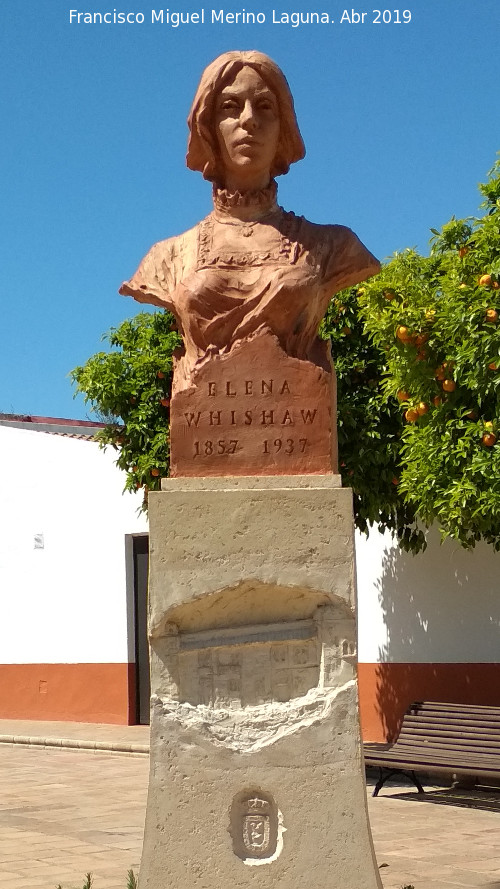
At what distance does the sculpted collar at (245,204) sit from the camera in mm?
5305

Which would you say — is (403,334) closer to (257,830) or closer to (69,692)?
(257,830)

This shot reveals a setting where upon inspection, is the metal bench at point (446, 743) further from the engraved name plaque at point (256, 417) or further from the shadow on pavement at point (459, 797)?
the engraved name plaque at point (256, 417)

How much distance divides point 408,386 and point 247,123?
441 cm

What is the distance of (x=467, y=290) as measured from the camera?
8.63 meters

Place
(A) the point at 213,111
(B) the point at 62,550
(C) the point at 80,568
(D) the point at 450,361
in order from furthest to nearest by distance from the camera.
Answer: (B) the point at 62,550, (C) the point at 80,568, (D) the point at 450,361, (A) the point at 213,111

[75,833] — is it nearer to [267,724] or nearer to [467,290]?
[267,724]

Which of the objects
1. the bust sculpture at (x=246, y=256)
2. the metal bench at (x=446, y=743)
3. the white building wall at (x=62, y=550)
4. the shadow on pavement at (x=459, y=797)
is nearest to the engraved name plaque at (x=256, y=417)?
the bust sculpture at (x=246, y=256)

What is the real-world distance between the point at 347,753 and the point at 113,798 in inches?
218

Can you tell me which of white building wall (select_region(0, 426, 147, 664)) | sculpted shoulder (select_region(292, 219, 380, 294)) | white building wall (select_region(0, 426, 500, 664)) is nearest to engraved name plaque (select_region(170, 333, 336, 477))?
sculpted shoulder (select_region(292, 219, 380, 294))

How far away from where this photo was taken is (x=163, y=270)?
211 inches

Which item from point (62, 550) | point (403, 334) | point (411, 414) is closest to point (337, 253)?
point (403, 334)

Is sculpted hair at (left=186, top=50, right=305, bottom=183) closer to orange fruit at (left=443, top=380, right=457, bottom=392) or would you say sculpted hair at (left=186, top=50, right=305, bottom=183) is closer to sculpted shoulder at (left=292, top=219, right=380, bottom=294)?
sculpted shoulder at (left=292, top=219, right=380, bottom=294)

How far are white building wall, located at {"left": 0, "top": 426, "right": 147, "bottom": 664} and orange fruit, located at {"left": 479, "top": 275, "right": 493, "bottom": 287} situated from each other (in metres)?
7.29

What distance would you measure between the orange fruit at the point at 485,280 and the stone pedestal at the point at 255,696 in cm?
390
